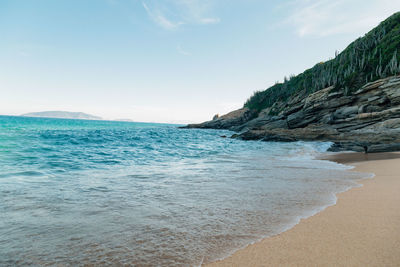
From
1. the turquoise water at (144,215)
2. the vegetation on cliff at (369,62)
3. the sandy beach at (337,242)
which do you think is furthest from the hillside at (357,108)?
the sandy beach at (337,242)

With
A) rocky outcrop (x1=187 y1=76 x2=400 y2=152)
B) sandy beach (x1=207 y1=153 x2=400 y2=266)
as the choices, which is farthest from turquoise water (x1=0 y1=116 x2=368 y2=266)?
rocky outcrop (x1=187 y1=76 x2=400 y2=152)

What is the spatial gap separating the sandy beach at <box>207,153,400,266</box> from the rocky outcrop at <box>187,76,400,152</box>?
1400 cm

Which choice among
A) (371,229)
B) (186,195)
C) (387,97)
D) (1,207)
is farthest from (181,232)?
(387,97)

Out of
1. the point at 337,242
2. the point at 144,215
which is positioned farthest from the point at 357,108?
the point at 144,215

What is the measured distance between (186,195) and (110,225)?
1.84 m

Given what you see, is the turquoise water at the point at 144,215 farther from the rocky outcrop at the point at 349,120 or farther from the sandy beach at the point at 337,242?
the rocky outcrop at the point at 349,120

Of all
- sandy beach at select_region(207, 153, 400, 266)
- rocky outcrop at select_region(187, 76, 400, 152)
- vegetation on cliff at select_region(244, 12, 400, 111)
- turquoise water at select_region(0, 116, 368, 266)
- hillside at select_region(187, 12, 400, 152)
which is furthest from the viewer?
vegetation on cliff at select_region(244, 12, 400, 111)

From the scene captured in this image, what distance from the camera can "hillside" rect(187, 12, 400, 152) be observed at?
20797 millimetres

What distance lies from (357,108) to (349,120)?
1.97 meters

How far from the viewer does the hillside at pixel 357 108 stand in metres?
20.8

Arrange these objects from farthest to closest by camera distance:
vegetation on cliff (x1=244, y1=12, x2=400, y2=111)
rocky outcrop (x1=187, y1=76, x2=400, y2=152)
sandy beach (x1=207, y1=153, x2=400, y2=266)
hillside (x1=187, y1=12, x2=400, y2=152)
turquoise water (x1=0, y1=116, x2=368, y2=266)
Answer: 1. vegetation on cliff (x1=244, y1=12, x2=400, y2=111)
2. hillside (x1=187, y1=12, x2=400, y2=152)
3. rocky outcrop (x1=187, y1=76, x2=400, y2=152)
4. turquoise water (x1=0, y1=116, x2=368, y2=266)
5. sandy beach (x1=207, y1=153, x2=400, y2=266)

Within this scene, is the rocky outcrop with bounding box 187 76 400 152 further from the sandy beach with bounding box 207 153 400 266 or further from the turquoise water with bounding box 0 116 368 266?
the sandy beach with bounding box 207 153 400 266

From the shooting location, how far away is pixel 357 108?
88.8 feet

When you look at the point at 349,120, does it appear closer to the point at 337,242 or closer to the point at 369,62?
the point at 369,62
